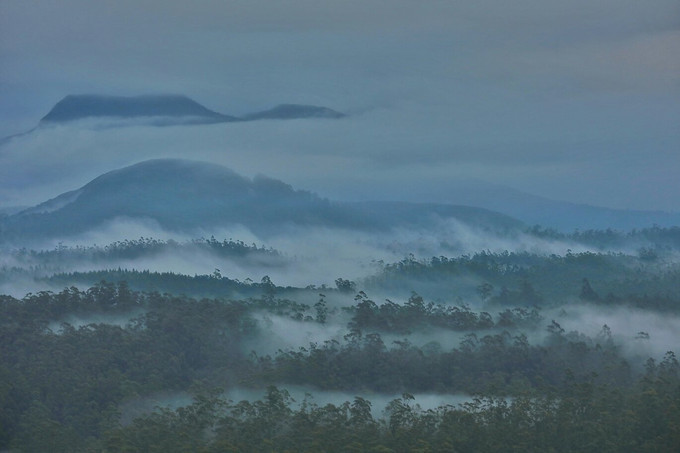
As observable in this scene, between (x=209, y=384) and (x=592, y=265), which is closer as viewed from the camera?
(x=209, y=384)

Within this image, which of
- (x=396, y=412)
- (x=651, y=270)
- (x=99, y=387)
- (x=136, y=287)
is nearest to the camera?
(x=396, y=412)

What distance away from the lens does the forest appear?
31.1 meters

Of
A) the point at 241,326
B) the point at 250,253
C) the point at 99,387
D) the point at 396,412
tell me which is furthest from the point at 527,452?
the point at 250,253

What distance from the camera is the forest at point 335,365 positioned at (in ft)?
102

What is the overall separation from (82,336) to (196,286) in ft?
47.5

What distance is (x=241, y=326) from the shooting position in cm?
4581

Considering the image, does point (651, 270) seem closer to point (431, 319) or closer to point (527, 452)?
point (431, 319)

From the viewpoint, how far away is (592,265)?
6844 cm

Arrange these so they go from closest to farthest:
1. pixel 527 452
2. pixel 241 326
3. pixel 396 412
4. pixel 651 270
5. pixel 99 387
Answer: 1. pixel 527 452
2. pixel 396 412
3. pixel 99 387
4. pixel 241 326
5. pixel 651 270

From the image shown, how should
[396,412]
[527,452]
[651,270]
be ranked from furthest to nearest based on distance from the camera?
[651,270], [396,412], [527,452]

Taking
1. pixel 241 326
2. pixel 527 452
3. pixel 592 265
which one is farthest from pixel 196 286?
pixel 527 452

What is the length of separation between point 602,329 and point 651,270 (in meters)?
21.2

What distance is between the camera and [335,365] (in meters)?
40.2

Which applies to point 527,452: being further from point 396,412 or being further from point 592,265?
point 592,265
